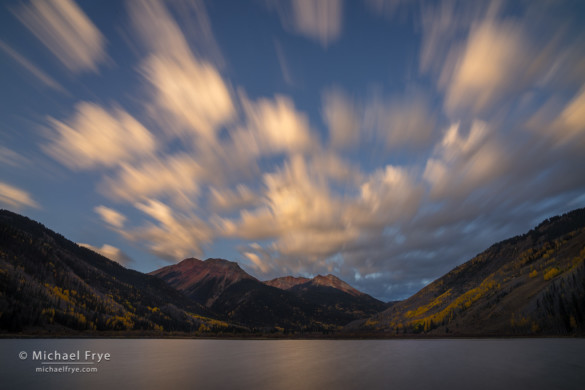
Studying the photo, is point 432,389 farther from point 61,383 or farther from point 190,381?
point 61,383

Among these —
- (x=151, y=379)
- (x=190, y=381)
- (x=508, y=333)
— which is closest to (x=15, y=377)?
(x=151, y=379)

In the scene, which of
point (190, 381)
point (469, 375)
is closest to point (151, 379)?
point (190, 381)

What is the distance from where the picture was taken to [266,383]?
3597 centimetres

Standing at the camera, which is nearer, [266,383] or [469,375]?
[266,383]

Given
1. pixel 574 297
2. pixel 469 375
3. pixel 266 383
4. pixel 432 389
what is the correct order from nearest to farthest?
pixel 432 389 < pixel 266 383 < pixel 469 375 < pixel 574 297

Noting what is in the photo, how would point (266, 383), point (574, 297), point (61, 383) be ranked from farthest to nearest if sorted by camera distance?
1. point (574, 297)
2. point (266, 383)
3. point (61, 383)

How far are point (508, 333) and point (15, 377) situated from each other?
246 metres

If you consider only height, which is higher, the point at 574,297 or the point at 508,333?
the point at 574,297

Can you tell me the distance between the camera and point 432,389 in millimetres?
30828

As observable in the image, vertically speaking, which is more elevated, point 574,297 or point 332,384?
point 574,297

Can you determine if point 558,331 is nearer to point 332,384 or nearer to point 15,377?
point 332,384

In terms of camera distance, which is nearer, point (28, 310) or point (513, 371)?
point (513, 371)

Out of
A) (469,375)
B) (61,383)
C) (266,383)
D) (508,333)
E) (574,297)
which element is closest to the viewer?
(61,383)

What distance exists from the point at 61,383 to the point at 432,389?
41.7 m
